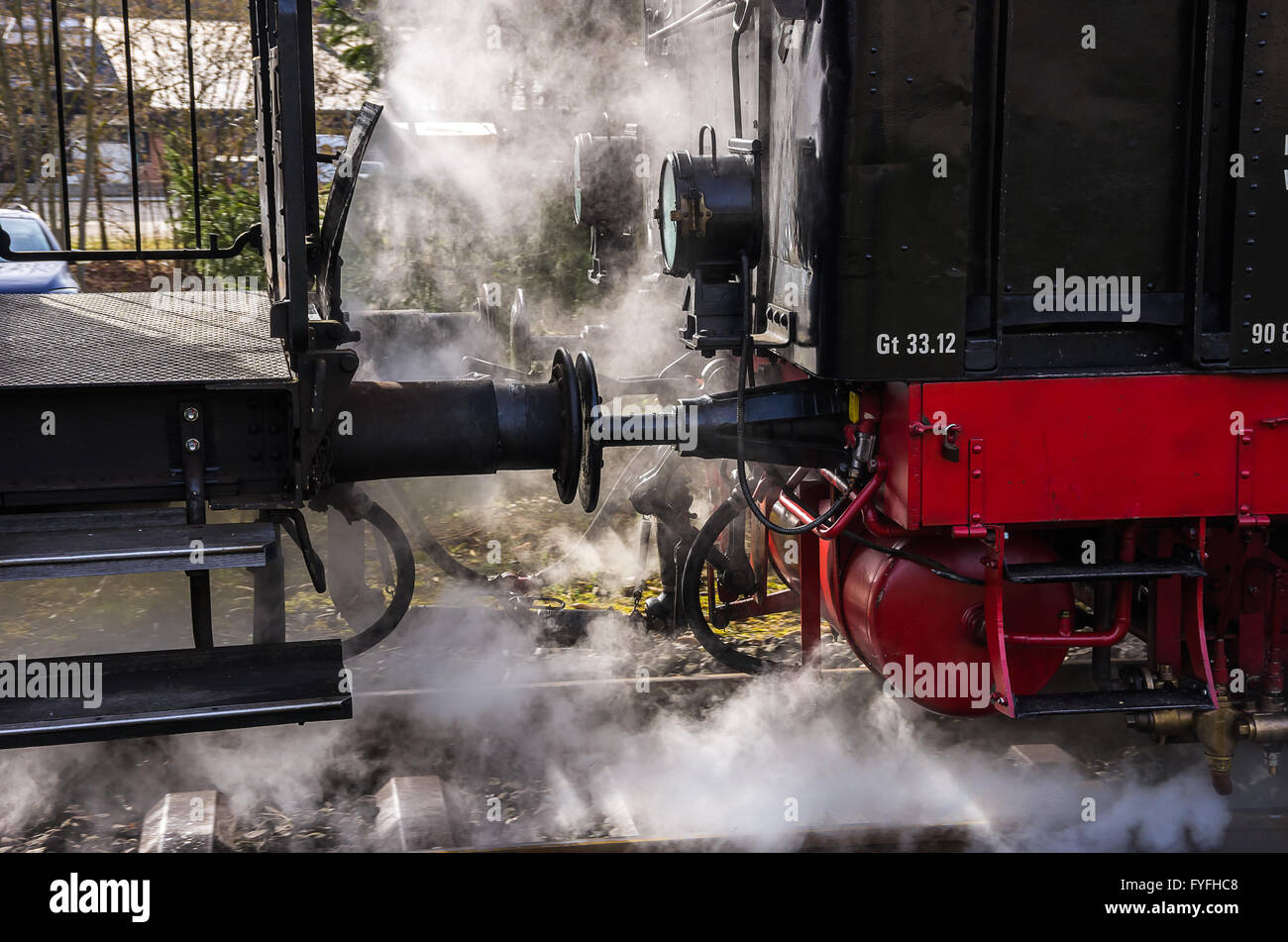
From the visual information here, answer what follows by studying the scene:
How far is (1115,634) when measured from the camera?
11.9 feet

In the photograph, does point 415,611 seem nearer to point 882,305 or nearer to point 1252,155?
point 882,305

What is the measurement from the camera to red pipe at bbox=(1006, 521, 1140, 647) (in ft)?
11.6

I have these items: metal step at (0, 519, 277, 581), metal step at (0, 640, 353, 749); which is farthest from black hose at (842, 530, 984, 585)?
metal step at (0, 519, 277, 581)

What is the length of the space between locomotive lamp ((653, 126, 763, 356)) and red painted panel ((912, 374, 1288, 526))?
632 millimetres

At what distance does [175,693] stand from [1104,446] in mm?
2459

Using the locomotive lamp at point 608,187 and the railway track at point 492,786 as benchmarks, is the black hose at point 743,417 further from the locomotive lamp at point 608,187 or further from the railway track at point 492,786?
the locomotive lamp at point 608,187

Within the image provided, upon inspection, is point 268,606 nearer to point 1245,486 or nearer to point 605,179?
point 605,179

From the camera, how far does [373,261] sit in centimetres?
915

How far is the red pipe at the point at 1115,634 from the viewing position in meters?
3.54

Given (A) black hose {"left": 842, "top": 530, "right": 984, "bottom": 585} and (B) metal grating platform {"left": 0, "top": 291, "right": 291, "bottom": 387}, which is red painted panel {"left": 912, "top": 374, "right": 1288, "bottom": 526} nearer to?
(A) black hose {"left": 842, "top": 530, "right": 984, "bottom": 585}

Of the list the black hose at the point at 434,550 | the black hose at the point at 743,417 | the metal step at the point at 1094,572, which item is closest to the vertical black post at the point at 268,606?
the black hose at the point at 434,550

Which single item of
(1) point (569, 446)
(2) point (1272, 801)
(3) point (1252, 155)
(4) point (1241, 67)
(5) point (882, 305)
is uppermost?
(4) point (1241, 67)

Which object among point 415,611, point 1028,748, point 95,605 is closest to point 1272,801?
point 1028,748
